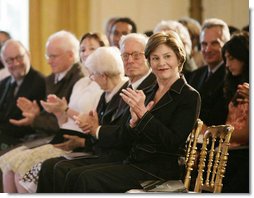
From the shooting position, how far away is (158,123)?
3.21 m

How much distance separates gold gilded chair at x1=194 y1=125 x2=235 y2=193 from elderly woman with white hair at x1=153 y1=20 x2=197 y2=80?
1.16ft

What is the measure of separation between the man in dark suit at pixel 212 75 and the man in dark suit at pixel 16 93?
0.97m

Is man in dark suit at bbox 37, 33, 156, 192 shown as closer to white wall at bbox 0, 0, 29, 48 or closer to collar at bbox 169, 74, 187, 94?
collar at bbox 169, 74, 187, 94

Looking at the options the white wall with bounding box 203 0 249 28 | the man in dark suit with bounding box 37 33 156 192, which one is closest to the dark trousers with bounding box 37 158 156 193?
the man in dark suit with bounding box 37 33 156 192

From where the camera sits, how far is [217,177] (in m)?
3.30

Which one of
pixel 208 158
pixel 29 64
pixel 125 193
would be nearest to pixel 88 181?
pixel 125 193

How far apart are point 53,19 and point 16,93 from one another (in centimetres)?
60

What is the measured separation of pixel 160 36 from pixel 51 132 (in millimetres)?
1104

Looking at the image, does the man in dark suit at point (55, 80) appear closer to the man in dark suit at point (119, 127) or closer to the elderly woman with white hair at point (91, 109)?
the elderly woman with white hair at point (91, 109)

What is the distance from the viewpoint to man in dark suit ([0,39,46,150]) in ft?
13.4

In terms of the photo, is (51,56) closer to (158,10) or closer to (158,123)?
(158,10)

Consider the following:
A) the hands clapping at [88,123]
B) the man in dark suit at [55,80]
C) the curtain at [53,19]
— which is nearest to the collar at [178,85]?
the hands clapping at [88,123]

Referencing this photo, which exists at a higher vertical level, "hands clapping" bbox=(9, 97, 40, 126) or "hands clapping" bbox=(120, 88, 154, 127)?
"hands clapping" bbox=(120, 88, 154, 127)

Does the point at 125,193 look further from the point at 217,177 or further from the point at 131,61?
the point at 131,61
